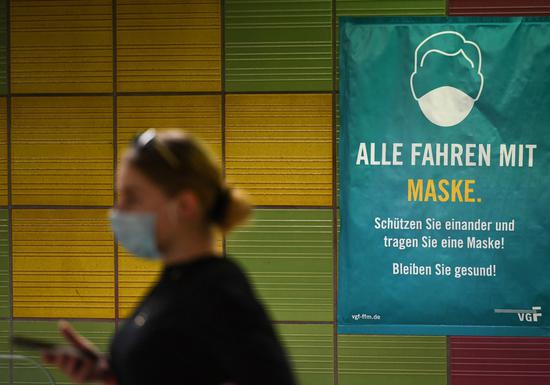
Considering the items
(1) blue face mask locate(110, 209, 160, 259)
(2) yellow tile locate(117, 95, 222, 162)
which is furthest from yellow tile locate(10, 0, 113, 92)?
(1) blue face mask locate(110, 209, 160, 259)

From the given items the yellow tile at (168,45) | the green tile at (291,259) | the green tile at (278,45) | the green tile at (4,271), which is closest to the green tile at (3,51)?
the yellow tile at (168,45)

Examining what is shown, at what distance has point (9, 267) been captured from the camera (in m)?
4.37

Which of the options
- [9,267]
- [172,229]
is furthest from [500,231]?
[172,229]

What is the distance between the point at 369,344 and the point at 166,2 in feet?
7.20

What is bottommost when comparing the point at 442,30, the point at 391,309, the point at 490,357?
the point at 490,357

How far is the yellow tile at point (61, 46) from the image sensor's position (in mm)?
4285

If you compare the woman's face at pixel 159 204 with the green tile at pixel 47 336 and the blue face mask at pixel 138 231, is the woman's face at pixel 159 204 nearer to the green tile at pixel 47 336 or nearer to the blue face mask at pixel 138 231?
the blue face mask at pixel 138 231

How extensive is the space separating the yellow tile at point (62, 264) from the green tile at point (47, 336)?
0.06 meters

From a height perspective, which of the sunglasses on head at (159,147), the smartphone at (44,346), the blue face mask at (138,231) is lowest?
the smartphone at (44,346)

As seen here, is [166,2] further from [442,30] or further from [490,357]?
[490,357]

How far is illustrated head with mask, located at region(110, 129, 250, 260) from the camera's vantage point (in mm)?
1373

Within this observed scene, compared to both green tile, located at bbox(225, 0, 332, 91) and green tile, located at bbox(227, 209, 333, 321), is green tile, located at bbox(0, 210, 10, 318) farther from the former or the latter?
green tile, located at bbox(225, 0, 332, 91)

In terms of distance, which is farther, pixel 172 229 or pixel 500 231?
pixel 500 231

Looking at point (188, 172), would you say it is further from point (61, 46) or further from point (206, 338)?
point (61, 46)
